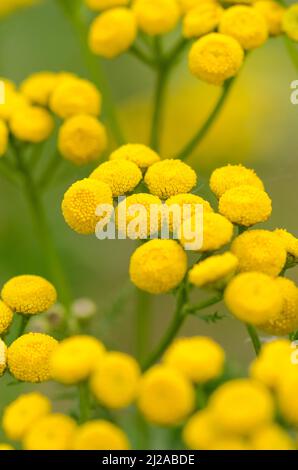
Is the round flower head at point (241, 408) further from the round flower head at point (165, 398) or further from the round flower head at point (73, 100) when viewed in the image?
the round flower head at point (73, 100)

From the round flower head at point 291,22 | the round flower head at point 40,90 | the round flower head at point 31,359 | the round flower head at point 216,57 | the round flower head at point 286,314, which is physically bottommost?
the round flower head at point 31,359

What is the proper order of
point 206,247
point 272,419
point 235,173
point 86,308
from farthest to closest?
point 86,308, point 235,173, point 206,247, point 272,419

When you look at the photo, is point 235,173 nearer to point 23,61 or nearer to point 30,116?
point 30,116

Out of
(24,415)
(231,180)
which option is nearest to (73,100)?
(231,180)

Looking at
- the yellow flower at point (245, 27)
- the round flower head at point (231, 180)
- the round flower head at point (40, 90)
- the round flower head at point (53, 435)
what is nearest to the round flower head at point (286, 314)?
the round flower head at point (231, 180)

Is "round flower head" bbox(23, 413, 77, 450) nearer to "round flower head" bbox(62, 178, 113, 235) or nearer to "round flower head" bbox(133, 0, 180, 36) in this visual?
"round flower head" bbox(62, 178, 113, 235)

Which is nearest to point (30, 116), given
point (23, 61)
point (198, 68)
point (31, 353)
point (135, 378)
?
point (198, 68)
